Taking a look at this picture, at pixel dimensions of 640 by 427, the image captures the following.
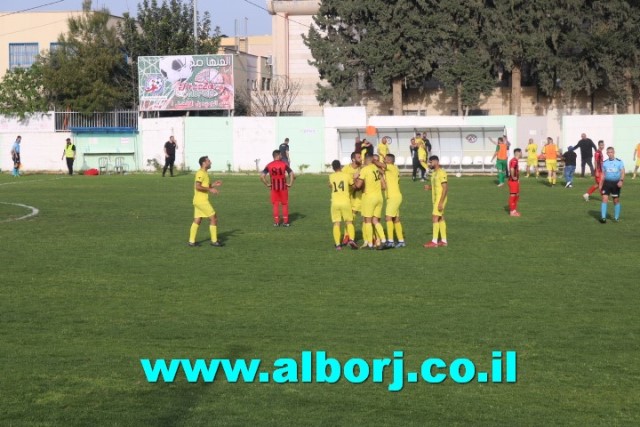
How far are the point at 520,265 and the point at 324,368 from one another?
7715mm

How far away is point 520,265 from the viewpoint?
1628 cm

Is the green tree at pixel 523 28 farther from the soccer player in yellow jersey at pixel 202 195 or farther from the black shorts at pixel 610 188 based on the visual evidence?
the soccer player in yellow jersey at pixel 202 195

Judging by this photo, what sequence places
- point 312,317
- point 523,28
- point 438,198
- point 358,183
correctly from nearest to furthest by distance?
point 312,317
point 358,183
point 438,198
point 523,28

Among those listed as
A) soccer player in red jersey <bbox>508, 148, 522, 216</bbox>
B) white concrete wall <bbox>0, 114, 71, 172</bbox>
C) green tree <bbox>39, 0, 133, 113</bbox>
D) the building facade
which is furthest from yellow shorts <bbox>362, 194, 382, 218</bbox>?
the building facade

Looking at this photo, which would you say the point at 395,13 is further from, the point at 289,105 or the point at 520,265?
the point at 520,265

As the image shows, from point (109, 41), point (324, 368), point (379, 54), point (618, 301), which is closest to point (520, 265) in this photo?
point (618, 301)

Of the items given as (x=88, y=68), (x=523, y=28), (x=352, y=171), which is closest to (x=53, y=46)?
(x=88, y=68)

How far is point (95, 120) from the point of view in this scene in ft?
172

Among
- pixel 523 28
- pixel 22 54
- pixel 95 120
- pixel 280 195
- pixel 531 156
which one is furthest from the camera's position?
pixel 22 54

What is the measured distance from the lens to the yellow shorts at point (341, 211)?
18.2m

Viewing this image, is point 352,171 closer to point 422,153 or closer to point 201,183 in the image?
point 201,183

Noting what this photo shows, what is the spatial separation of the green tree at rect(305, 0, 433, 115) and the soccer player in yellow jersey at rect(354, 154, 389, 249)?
37511 mm

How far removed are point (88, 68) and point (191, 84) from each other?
10326 millimetres

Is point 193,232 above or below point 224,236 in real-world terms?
above
